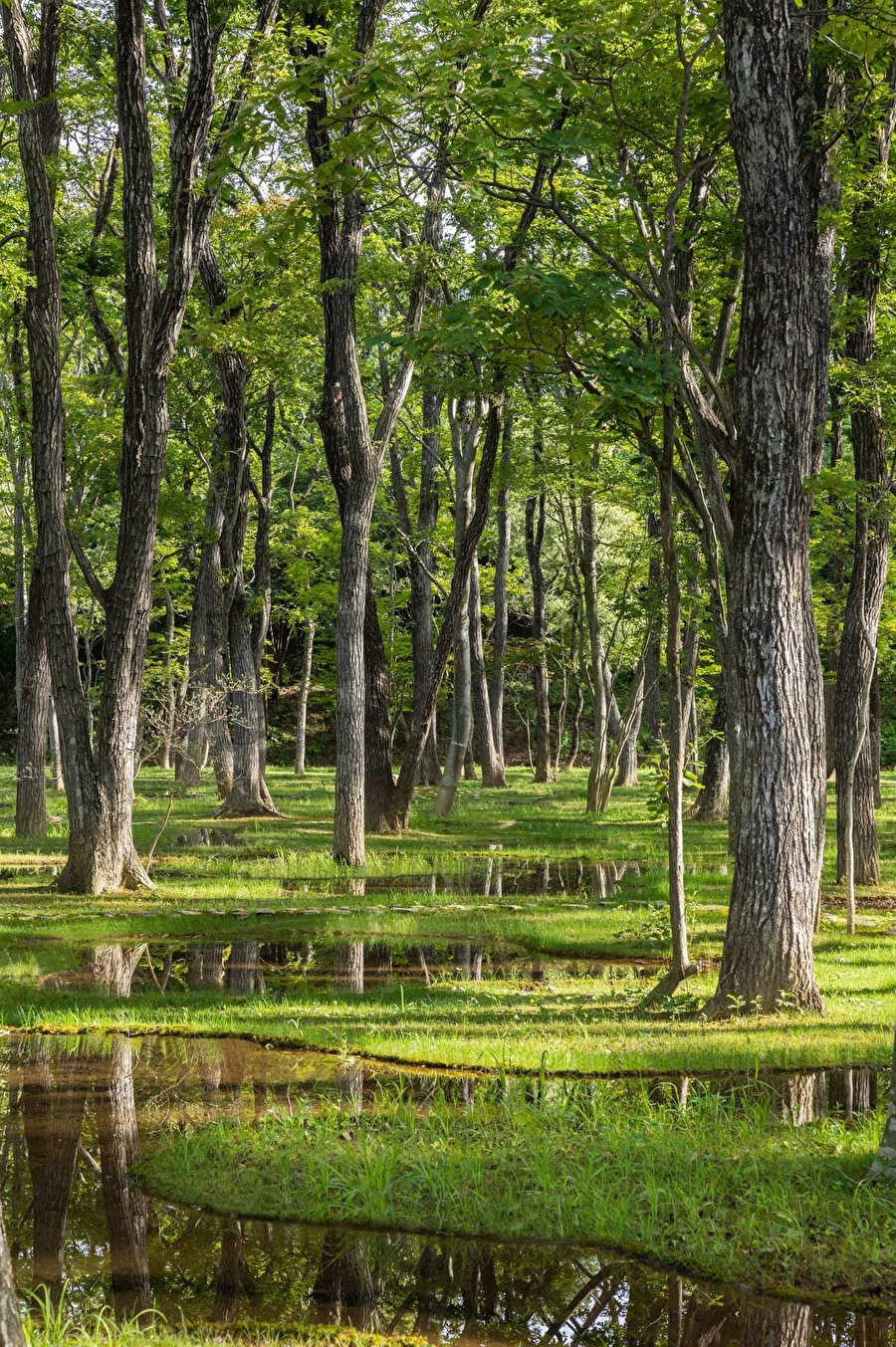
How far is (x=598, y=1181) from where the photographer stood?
15.0 ft

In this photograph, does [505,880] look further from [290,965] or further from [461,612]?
[290,965]

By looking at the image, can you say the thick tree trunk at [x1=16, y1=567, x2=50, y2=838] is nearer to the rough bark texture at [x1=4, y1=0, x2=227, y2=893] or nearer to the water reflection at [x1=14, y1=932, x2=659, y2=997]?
the rough bark texture at [x1=4, y1=0, x2=227, y2=893]

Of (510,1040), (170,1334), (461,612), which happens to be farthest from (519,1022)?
(461,612)

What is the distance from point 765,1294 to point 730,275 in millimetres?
9042

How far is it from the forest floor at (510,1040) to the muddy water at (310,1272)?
5.1 inches

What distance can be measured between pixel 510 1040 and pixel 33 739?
12.8 m

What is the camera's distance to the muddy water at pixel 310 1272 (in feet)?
12.2

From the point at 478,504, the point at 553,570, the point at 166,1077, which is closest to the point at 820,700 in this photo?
the point at 166,1077

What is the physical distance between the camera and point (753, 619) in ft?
23.1

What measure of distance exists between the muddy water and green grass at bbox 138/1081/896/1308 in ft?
0.33

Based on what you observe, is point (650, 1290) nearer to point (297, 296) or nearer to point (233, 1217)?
point (233, 1217)

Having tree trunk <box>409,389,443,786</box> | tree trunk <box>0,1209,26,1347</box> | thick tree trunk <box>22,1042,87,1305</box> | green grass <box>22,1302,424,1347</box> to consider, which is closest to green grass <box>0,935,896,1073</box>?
thick tree trunk <box>22,1042,87,1305</box>

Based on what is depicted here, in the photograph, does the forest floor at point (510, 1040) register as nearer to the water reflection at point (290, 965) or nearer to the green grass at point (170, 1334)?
the water reflection at point (290, 965)

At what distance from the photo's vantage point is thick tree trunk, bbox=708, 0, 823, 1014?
6.93 metres
